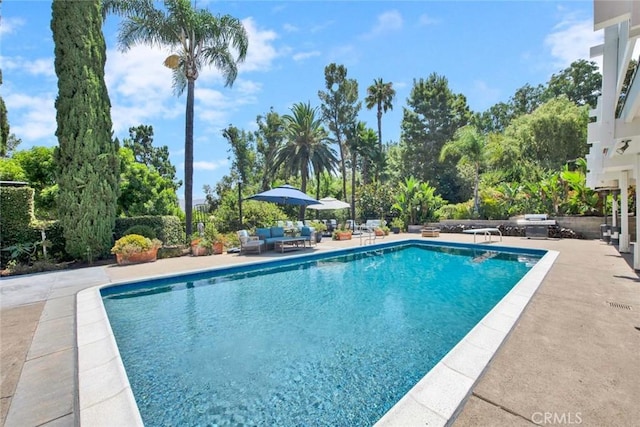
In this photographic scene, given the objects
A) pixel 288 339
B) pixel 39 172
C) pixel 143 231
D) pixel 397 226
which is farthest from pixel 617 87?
pixel 39 172

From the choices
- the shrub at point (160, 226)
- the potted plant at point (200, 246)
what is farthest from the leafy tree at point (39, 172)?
the potted plant at point (200, 246)

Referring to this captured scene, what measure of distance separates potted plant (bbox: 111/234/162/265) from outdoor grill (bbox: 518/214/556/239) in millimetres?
17290

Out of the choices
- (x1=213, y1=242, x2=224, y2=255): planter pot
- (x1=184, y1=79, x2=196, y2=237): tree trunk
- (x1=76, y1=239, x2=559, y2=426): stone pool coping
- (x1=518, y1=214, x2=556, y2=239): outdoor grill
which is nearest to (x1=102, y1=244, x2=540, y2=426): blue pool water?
(x1=76, y1=239, x2=559, y2=426): stone pool coping

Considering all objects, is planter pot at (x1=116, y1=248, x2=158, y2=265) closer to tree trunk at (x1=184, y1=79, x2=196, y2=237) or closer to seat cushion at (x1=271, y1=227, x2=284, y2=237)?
tree trunk at (x1=184, y1=79, x2=196, y2=237)

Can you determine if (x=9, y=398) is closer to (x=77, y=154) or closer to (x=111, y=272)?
(x=111, y=272)

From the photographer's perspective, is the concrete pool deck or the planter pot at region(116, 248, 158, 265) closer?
the concrete pool deck

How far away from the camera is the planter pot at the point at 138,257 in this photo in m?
9.96

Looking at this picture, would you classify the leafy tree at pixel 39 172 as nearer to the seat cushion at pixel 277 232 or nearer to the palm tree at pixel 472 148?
the seat cushion at pixel 277 232

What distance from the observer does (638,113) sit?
17.9ft

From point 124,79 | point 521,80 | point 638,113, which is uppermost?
point 521,80

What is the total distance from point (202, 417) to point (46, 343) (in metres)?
2.64

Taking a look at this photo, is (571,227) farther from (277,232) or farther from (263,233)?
(263,233)

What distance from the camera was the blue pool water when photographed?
308 cm

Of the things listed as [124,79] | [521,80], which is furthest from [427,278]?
[521,80]
